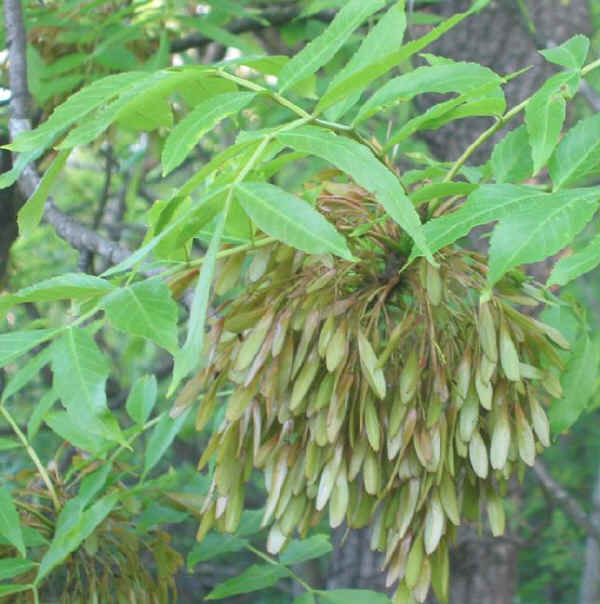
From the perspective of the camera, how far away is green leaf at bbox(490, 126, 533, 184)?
1.09 metres

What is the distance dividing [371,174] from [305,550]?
2.88 feet

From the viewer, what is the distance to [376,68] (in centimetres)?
84

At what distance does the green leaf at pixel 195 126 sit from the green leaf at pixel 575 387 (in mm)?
551

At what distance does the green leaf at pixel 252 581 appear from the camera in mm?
1378

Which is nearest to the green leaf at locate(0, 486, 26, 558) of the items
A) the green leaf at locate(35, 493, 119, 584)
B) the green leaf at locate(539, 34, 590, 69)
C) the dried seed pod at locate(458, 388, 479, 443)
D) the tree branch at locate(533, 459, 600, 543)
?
the green leaf at locate(35, 493, 119, 584)

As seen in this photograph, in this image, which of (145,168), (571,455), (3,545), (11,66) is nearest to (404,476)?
(3,545)

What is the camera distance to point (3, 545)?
1300mm

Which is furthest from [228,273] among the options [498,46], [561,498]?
[498,46]

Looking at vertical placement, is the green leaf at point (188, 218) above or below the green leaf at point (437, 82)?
below

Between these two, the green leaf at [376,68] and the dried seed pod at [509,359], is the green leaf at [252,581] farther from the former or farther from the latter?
→ the green leaf at [376,68]

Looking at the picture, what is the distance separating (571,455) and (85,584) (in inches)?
191

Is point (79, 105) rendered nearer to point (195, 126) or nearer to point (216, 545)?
point (195, 126)

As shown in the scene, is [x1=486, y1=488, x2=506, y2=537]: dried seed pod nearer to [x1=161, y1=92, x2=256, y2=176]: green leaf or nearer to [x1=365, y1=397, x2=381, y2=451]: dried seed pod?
[x1=365, y1=397, x2=381, y2=451]: dried seed pod

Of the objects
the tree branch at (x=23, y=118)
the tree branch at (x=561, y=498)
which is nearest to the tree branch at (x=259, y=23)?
the tree branch at (x=23, y=118)
